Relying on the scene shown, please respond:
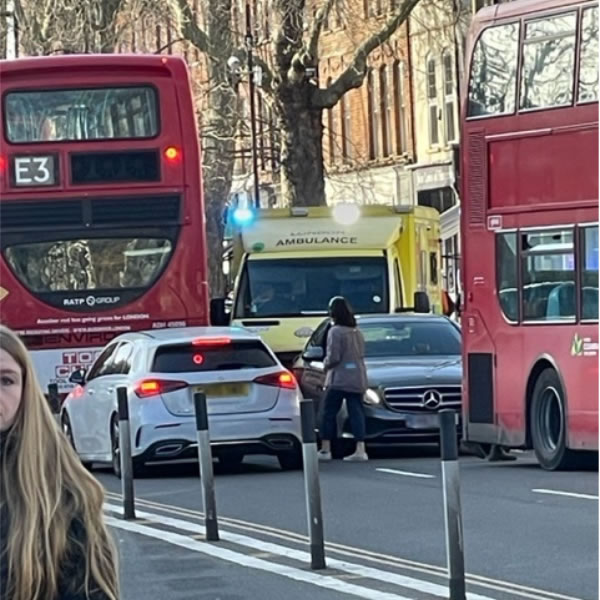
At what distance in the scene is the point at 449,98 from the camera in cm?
5641

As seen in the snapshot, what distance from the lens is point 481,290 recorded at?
19.9m

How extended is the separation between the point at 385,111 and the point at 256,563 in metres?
49.1

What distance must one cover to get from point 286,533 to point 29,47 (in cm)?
2938

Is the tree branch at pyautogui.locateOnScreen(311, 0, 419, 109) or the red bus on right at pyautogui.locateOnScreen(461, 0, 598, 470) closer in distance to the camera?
the red bus on right at pyautogui.locateOnScreen(461, 0, 598, 470)

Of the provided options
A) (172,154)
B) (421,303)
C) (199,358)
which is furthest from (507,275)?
(421,303)

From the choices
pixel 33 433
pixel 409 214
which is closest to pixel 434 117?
pixel 409 214

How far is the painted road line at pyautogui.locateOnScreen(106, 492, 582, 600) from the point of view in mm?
Answer: 10328

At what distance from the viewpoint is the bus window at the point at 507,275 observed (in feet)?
63.8

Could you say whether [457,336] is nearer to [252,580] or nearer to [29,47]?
[252,580]

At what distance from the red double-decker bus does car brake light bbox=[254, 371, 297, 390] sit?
4335mm

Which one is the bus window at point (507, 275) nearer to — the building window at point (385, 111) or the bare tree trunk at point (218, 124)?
the bare tree trunk at point (218, 124)

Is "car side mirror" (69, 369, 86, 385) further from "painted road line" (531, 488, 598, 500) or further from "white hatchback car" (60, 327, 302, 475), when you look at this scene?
"painted road line" (531, 488, 598, 500)

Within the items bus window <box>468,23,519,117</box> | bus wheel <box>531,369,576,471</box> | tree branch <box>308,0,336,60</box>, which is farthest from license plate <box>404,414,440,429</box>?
tree branch <box>308,0,336,60</box>

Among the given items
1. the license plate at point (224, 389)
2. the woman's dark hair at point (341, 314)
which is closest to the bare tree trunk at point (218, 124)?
the woman's dark hair at point (341, 314)
